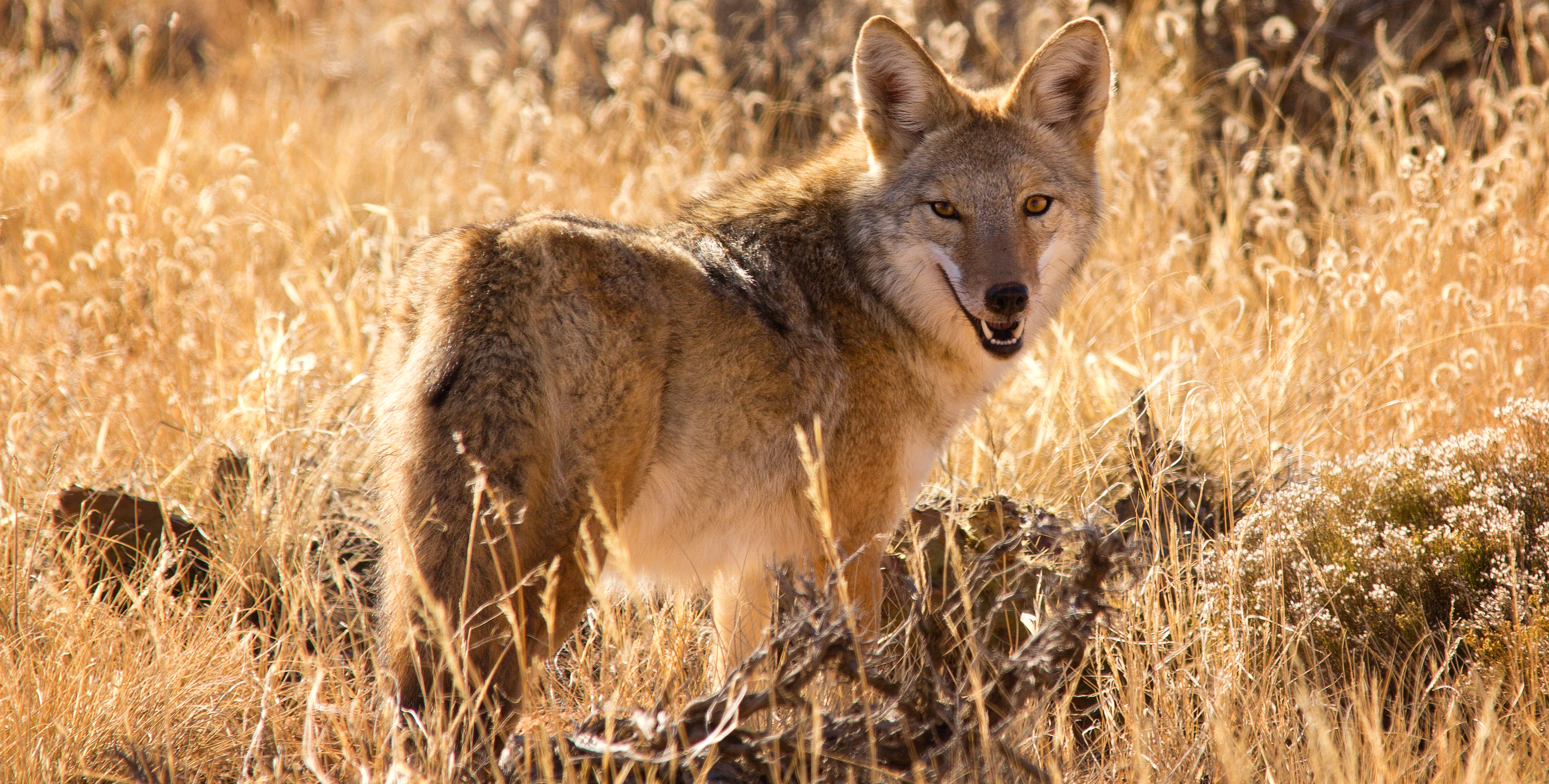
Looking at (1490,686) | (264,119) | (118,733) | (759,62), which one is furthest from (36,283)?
(1490,686)

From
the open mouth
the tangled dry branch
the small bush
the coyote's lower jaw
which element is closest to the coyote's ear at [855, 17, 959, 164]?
the open mouth

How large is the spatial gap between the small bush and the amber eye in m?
1.23

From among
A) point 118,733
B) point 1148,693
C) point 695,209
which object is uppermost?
point 695,209

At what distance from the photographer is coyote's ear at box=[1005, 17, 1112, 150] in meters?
3.91

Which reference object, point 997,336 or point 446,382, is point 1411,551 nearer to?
point 997,336

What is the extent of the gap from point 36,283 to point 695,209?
4.48 metres

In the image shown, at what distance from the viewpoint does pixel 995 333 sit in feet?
11.9

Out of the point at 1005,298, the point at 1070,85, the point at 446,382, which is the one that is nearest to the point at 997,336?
the point at 1005,298

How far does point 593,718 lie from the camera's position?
2.74m

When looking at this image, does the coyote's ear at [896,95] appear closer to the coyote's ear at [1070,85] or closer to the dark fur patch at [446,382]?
the coyote's ear at [1070,85]

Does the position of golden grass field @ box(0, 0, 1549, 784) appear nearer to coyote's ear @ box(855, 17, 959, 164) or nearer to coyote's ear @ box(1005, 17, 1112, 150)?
coyote's ear @ box(855, 17, 959, 164)

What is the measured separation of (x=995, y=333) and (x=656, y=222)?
376 cm

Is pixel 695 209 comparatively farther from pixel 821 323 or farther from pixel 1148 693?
pixel 1148 693

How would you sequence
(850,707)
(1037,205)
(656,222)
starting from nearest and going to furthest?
(850,707) < (1037,205) < (656,222)
